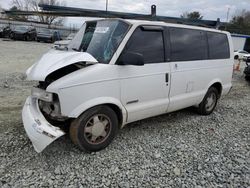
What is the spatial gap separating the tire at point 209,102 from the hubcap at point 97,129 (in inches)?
97.1

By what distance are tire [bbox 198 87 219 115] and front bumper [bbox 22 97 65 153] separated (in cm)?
322

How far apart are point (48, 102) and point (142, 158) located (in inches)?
60.0

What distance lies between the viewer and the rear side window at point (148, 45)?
3.33 metres

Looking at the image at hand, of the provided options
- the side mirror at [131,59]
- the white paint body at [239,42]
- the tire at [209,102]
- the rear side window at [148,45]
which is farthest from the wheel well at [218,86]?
the white paint body at [239,42]

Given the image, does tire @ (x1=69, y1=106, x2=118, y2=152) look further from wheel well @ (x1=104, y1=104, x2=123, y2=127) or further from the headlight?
the headlight

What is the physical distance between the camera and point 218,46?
15.9ft

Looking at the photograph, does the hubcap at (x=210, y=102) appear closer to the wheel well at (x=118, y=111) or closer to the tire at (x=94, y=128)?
the wheel well at (x=118, y=111)

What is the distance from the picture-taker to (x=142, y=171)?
9.55ft

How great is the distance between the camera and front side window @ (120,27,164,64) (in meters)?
3.33

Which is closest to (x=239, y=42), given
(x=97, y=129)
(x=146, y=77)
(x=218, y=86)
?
(x=218, y=86)

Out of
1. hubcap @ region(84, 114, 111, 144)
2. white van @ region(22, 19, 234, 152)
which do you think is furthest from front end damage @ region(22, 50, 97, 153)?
hubcap @ region(84, 114, 111, 144)

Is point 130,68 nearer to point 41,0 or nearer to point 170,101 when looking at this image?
point 170,101

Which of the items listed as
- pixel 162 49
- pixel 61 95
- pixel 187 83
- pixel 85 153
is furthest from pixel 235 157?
pixel 61 95

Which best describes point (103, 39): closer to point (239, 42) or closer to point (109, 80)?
point (109, 80)
